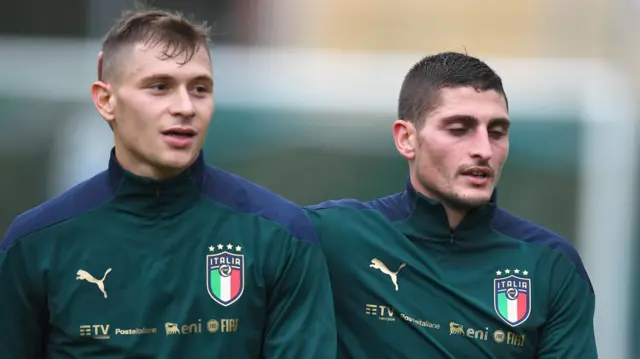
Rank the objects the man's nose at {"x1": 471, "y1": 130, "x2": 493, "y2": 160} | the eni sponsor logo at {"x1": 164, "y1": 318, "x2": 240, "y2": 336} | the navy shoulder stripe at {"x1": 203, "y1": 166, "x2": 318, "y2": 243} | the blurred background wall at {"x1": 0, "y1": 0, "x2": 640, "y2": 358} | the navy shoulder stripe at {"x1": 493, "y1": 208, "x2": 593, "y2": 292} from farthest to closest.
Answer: the blurred background wall at {"x1": 0, "y1": 0, "x2": 640, "y2": 358} → the navy shoulder stripe at {"x1": 493, "y1": 208, "x2": 593, "y2": 292} → the man's nose at {"x1": 471, "y1": 130, "x2": 493, "y2": 160} → the navy shoulder stripe at {"x1": 203, "y1": 166, "x2": 318, "y2": 243} → the eni sponsor logo at {"x1": 164, "y1": 318, "x2": 240, "y2": 336}

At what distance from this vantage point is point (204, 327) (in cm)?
296

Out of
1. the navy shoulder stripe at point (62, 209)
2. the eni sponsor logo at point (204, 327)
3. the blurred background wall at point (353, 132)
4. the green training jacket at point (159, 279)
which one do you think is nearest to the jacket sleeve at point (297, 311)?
the green training jacket at point (159, 279)

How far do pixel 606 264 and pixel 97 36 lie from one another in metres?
3.58

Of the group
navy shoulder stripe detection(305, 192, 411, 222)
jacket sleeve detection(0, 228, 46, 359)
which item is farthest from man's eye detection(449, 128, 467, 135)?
jacket sleeve detection(0, 228, 46, 359)

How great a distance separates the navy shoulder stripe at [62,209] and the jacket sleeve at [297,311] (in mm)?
472

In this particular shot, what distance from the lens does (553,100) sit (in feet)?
23.7

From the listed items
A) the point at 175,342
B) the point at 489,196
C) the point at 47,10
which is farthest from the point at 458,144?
the point at 47,10

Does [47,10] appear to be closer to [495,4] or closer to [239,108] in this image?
[239,108]

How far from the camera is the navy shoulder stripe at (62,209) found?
118 inches

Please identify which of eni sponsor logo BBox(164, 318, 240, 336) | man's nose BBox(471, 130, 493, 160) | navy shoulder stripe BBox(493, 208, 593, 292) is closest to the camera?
eni sponsor logo BBox(164, 318, 240, 336)

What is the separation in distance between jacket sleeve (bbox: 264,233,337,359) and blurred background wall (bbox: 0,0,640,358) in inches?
145

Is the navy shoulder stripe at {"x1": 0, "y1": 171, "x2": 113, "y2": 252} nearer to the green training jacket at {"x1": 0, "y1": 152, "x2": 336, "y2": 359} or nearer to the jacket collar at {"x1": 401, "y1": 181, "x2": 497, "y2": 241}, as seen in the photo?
the green training jacket at {"x1": 0, "y1": 152, "x2": 336, "y2": 359}

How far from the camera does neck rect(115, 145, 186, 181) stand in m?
3.04

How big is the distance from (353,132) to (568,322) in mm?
3979
